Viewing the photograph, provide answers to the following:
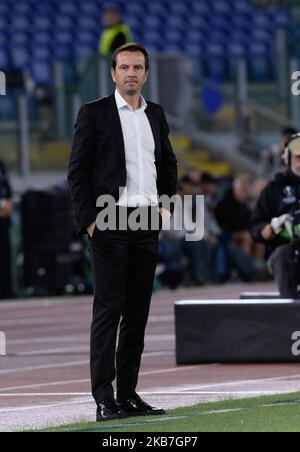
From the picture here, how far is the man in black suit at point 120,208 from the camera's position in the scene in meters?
9.40

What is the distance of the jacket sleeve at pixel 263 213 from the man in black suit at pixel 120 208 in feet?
13.7

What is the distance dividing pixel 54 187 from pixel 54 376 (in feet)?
39.4

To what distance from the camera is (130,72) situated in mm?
9453

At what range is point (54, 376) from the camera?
1252cm

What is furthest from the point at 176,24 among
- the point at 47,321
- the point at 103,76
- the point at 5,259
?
the point at 47,321

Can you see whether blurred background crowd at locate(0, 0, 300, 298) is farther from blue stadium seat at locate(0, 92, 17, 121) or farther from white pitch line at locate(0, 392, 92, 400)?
white pitch line at locate(0, 392, 92, 400)

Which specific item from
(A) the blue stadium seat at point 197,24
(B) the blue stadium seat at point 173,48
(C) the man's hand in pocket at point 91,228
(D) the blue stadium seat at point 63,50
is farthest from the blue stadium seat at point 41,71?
(C) the man's hand in pocket at point 91,228

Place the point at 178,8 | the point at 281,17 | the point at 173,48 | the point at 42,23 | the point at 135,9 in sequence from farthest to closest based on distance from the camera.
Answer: the point at 281,17, the point at 178,8, the point at 135,9, the point at 173,48, the point at 42,23

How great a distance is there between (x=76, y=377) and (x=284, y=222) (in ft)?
7.90

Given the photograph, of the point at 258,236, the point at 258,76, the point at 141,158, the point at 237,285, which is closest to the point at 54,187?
the point at 237,285

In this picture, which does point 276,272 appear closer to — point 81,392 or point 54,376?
point 54,376

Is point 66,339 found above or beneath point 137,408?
beneath

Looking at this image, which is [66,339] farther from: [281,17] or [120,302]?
[281,17]

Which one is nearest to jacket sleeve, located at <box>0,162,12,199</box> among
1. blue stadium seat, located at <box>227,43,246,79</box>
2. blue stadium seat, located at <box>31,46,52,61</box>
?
blue stadium seat, located at <box>31,46,52,61</box>
